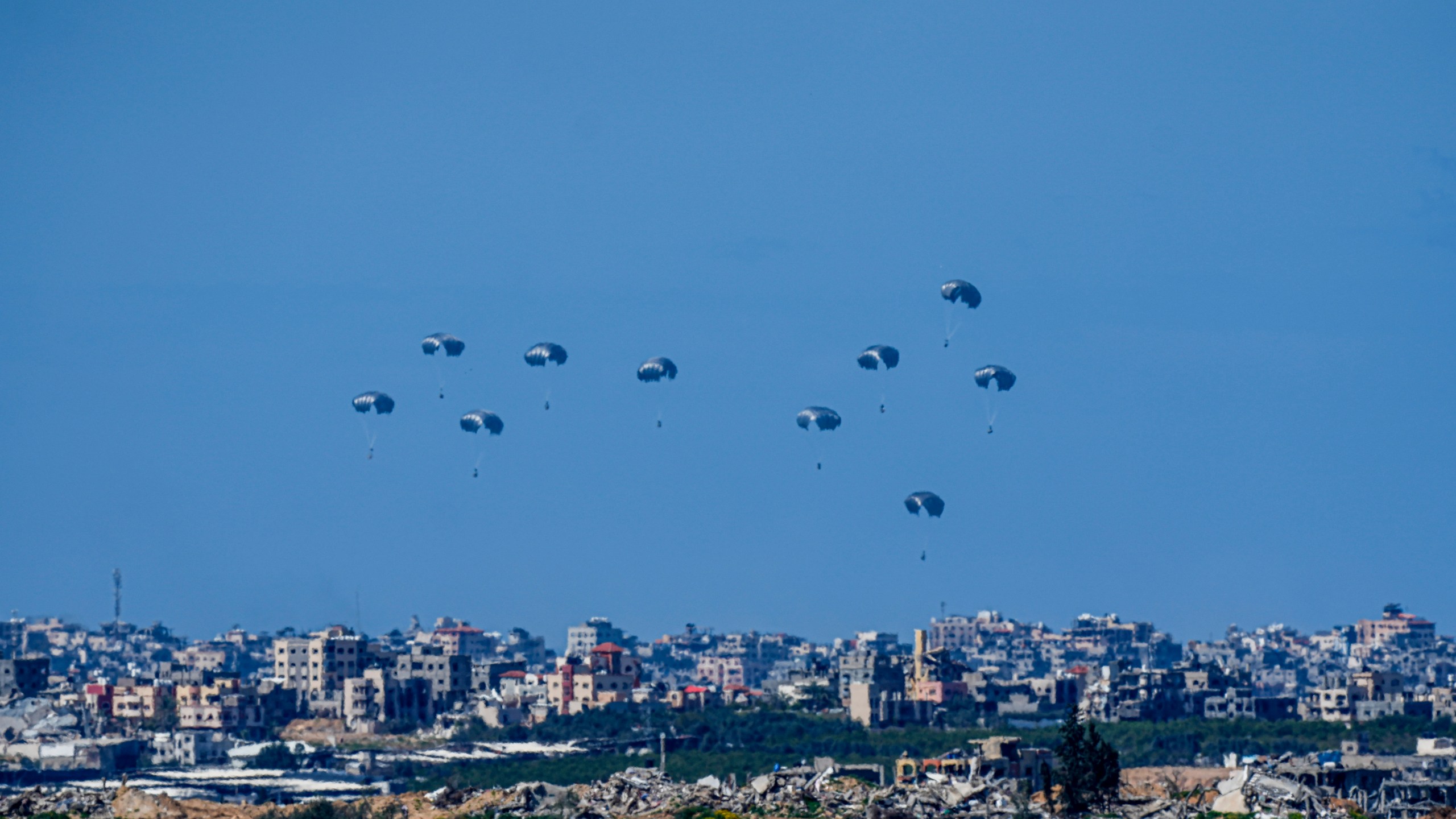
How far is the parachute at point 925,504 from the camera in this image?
123 metres

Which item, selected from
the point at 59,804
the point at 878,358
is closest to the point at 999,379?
the point at 878,358

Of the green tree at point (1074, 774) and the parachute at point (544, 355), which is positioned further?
the parachute at point (544, 355)

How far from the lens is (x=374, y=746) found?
11269cm

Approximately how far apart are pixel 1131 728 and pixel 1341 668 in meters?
70.2

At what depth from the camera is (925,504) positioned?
123m

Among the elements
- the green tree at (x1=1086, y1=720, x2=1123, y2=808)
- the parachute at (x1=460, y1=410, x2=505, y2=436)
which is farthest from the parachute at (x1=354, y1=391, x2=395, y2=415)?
the green tree at (x1=1086, y1=720, x2=1123, y2=808)

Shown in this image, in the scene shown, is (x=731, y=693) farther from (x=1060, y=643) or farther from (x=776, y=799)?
A: (x=776, y=799)

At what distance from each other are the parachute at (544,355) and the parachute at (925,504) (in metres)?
21.6

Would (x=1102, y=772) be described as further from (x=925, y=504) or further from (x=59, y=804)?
(x=925, y=504)

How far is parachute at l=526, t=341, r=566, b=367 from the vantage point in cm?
10931

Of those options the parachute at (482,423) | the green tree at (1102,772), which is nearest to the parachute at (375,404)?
the parachute at (482,423)

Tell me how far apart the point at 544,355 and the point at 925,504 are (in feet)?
76.9

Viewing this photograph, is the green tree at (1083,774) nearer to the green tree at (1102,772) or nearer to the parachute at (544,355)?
the green tree at (1102,772)

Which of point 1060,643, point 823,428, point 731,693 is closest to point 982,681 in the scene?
point 731,693
